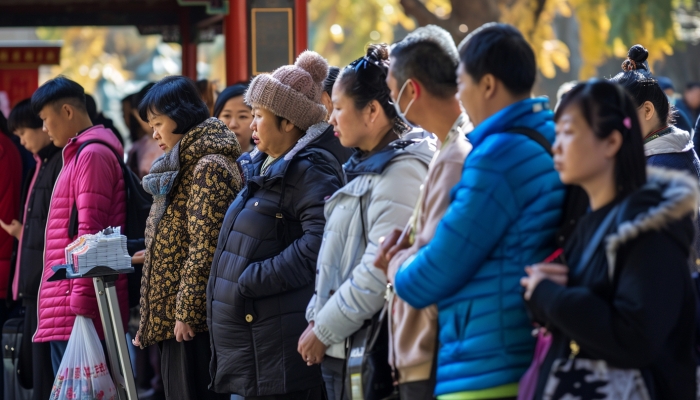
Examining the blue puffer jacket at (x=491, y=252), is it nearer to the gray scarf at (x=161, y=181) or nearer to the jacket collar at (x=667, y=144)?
the jacket collar at (x=667, y=144)

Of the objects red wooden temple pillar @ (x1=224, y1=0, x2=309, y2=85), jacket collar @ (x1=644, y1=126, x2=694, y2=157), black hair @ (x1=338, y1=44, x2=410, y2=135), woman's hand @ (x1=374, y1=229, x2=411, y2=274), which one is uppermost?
red wooden temple pillar @ (x1=224, y1=0, x2=309, y2=85)

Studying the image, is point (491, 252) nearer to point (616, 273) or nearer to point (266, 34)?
point (616, 273)

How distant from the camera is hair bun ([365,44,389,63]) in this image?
127 inches

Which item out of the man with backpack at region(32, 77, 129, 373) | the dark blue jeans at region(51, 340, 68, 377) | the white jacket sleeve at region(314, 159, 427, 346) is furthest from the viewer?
the dark blue jeans at region(51, 340, 68, 377)

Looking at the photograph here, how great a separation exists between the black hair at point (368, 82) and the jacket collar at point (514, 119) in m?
0.68

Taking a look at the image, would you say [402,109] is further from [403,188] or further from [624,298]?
[624,298]

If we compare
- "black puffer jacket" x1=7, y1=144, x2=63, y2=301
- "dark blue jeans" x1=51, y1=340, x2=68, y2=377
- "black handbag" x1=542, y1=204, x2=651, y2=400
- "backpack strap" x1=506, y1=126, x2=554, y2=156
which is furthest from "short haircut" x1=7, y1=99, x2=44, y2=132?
"black handbag" x1=542, y1=204, x2=651, y2=400

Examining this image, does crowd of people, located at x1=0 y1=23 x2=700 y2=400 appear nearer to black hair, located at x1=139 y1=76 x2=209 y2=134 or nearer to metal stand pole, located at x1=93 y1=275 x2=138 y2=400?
black hair, located at x1=139 y1=76 x2=209 y2=134

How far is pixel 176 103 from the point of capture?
4312 millimetres

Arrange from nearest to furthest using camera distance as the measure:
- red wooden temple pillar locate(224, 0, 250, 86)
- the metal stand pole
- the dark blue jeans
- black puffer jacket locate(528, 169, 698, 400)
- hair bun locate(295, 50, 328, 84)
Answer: black puffer jacket locate(528, 169, 698, 400) < hair bun locate(295, 50, 328, 84) < the metal stand pole < the dark blue jeans < red wooden temple pillar locate(224, 0, 250, 86)

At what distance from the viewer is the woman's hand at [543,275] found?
7.51 ft

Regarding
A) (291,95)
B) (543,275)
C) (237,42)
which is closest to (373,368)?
(543,275)

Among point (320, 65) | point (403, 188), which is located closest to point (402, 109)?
point (403, 188)

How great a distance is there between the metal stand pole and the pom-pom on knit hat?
3.76 feet
